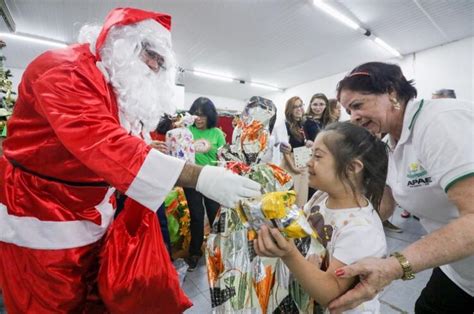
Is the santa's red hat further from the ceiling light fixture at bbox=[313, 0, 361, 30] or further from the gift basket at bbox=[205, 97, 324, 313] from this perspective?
the ceiling light fixture at bbox=[313, 0, 361, 30]

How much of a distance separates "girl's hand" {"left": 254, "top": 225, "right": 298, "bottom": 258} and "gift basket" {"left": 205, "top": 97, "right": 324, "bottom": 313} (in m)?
0.16

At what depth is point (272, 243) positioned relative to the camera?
57 centimetres

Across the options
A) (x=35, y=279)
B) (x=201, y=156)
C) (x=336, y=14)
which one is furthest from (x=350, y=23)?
(x=35, y=279)

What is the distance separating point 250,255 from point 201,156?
146cm

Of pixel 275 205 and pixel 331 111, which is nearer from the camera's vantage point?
pixel 275 205

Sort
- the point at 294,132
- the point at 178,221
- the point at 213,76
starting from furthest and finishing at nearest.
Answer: the point at 213,76 → the point at 294,132 → the point at 178,221

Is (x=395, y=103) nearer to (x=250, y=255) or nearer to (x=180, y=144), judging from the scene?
(x=250, y=255)

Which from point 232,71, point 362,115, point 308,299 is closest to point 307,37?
point 232,71

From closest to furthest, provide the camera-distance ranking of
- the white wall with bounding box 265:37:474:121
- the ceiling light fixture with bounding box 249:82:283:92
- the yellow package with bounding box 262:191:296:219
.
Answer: the yellow package with bounding box 262:191:296:219
the white wall with bounding box 265:37:474:121
the ceiling light fixture with bounding box 249:82:283:92

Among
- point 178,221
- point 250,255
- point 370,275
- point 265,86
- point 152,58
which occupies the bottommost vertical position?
point 178,221

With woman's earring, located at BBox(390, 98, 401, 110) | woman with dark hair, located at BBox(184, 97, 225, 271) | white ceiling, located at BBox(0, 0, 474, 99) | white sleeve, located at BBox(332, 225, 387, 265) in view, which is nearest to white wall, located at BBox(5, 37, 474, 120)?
white ceiling, located at BBox(0, 0, 474, 99)

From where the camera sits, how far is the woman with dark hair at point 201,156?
2.04m

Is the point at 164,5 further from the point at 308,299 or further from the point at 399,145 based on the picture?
the point at 308,299

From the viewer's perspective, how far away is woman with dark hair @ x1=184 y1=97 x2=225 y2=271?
2.04 meters
